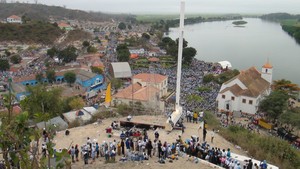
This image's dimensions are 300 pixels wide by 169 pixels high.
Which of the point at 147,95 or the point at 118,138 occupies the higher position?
the point at 118,138

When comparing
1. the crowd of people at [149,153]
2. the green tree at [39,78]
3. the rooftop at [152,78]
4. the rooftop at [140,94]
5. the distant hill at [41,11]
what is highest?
the distant hill at [41,11]

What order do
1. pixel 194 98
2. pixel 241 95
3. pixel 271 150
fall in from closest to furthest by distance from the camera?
pixel 271 150, pixel 241 95, pixel 194 98

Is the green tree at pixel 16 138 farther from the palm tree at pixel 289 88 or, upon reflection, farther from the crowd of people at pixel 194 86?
the palm tree at pixel 289 88

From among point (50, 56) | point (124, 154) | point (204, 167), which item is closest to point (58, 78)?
point (50, 56)

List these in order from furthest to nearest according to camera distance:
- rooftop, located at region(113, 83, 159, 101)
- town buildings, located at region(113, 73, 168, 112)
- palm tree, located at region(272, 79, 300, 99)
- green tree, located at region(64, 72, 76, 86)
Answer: green tree, located at region(64, 72, 76, 86) < palm tree, located at region(272, 79, 300, 99) < rooftop, located at region(113, 83, 159, 101) < town buildings, located at region(113, 73, 168, 112)

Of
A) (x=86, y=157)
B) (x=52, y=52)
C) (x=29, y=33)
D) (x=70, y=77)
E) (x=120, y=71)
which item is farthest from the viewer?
(x=29, y=33)

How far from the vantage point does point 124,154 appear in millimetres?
10664

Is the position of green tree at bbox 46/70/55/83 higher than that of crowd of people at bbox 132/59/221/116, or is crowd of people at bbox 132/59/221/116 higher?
green tree at bbox 46/70/55/83

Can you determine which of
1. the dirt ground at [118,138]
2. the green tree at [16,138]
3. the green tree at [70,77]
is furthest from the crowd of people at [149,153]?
the green tree at [70,77]

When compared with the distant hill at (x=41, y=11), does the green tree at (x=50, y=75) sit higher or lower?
lower

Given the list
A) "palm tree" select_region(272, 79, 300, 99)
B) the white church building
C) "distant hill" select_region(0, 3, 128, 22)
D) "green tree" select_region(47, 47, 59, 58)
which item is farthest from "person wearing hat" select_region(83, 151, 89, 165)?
"distant hill" select_region(0, 3, 128, 22)

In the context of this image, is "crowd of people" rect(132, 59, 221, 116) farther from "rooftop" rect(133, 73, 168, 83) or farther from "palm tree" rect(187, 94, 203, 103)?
"rooftop" rect(133, 73, 168, 83)

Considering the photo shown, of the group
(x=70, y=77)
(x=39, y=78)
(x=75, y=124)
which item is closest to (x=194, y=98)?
(x=75, y=124)

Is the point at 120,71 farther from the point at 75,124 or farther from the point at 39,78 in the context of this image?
the point at 75,124
